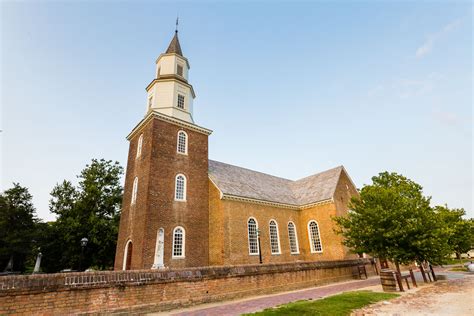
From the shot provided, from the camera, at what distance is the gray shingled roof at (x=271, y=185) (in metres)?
23.3

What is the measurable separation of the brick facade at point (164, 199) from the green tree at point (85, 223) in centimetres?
1433

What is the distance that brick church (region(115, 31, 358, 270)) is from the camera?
18141mm

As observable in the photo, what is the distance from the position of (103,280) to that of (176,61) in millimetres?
19846

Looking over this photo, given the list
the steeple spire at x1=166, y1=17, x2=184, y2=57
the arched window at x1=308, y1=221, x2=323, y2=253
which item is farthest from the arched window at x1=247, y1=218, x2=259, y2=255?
the steeple spire at x1=166, y1=17, x2=184, y2=57

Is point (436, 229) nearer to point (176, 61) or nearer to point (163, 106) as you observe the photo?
point (163, 106)

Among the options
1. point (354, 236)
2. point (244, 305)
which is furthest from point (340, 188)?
point (244, 305)

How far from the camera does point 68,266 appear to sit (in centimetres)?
3294

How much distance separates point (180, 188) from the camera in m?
20.3

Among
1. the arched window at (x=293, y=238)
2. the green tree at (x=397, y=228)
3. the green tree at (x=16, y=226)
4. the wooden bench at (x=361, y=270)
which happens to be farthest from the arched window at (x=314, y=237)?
the green tree at (x=16, y=226)

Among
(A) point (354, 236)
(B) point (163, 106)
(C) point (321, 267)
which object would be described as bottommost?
(C) point (321, 267)

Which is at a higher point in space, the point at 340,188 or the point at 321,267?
the point at 340,188

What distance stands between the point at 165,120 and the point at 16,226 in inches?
1167

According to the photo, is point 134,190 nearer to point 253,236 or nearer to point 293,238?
point 253,236

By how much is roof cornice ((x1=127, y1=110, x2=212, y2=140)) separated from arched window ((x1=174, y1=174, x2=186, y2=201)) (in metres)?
4.64
